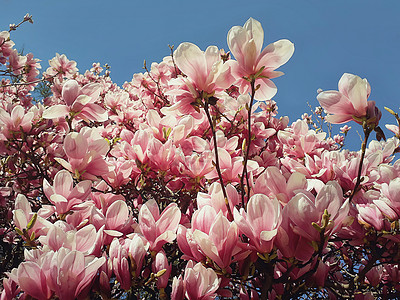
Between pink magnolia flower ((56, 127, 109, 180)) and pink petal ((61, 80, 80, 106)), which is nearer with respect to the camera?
pink magnolia flower ((56, 127, 109, 180))

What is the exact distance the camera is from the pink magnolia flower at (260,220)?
806mm

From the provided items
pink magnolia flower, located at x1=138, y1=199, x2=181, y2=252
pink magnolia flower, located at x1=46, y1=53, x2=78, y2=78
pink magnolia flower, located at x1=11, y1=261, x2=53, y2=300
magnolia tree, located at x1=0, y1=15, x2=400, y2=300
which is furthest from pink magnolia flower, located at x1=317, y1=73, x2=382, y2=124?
pink magnolia flower, located at x1=46, y1=53, x2=78, y2=78

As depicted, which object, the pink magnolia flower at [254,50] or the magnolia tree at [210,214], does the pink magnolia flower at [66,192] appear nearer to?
the magnolia tree at [210,214]

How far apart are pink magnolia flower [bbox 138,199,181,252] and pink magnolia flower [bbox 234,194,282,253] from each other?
28 centimetres

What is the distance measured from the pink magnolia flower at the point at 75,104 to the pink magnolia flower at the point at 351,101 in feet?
3.45

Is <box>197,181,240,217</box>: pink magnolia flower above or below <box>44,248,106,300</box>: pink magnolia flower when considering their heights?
above

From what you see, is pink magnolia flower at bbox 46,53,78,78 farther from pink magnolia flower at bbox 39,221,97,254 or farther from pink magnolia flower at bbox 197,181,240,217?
pink magnolia flower at bbox 197,181,240,217

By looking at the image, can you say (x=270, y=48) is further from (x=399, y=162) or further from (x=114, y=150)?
(x=114, y=150)

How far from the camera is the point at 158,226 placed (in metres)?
1.02

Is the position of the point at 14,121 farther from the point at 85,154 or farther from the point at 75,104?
the point at 85,154

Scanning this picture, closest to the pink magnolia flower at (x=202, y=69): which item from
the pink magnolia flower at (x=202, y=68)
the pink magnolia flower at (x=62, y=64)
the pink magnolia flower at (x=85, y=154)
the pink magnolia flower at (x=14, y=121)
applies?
the pink magnolia flower at (x=202, y=68)

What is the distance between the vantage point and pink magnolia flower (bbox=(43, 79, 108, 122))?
146 centimetres

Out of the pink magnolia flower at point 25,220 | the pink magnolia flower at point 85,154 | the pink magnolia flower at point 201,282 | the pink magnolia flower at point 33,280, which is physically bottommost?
the pink magnolia flower at point 33,280

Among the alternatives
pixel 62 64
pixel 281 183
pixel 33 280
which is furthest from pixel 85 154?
pixel 62 64
